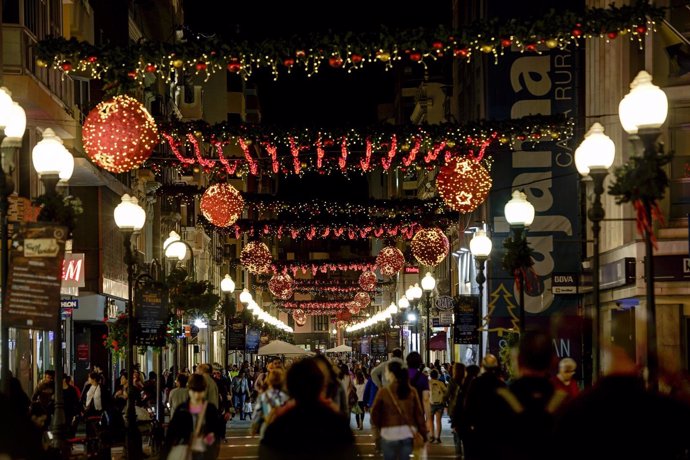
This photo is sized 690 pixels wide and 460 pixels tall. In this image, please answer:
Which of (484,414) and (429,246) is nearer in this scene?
(484,414)

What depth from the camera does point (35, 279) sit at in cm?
1534

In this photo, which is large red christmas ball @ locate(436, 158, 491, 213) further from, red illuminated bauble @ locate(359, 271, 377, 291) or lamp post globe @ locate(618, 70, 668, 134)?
red illuminated bauble @ locate(359, 271, 377, 291)

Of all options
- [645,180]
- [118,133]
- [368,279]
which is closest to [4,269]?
[118,133]

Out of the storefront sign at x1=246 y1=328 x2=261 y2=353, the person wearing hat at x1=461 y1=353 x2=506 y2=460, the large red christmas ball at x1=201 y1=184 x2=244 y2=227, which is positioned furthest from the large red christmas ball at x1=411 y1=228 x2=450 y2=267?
the person wearing hat at x1=461 y1=353 x2=506 y2=460

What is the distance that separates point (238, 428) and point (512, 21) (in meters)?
24.5

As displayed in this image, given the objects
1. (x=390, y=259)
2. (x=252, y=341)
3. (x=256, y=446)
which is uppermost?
(x=390, y=259)

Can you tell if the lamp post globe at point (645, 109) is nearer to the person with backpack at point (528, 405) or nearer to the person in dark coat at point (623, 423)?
the person with backpack at point (528, 405)

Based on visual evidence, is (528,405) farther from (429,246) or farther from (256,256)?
(256,256)

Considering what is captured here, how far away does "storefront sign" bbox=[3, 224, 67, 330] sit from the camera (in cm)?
1519

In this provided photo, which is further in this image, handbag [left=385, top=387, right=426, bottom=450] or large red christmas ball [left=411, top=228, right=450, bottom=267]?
large red christmas ball [left=411, top=228, right=450, bottom=267]

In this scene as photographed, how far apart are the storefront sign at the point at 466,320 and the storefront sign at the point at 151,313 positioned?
38.1ft

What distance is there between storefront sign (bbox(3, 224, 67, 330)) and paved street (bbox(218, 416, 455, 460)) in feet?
38.0

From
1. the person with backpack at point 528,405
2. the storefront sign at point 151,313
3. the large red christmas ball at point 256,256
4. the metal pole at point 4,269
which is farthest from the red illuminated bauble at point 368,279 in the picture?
the person with backpack at point 528,405

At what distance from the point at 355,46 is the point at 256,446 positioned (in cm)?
1463
